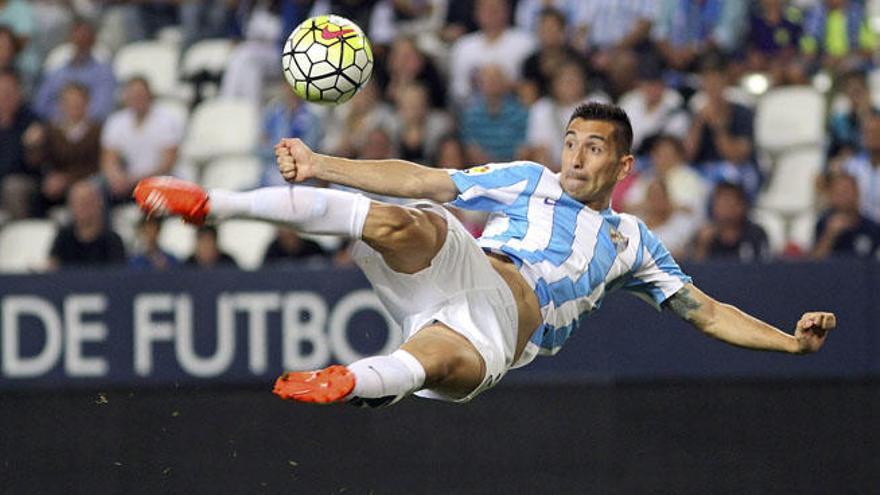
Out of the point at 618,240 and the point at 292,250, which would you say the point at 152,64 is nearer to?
the point at 292,250

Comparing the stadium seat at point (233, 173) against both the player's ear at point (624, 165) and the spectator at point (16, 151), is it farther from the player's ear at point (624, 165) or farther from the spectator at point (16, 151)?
the player's ear at point (624, 165)

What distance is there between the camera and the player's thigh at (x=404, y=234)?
7.01 meters

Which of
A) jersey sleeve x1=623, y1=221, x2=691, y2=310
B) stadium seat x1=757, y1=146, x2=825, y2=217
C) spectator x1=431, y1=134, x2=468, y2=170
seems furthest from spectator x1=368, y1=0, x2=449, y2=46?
jersey sleeve x1=623, y1=221, x2=691, y2=310

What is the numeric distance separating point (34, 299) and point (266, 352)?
1.44 metres

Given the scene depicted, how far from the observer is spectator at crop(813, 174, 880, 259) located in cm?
1156

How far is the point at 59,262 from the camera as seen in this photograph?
1223 cm

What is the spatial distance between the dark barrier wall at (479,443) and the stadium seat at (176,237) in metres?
2.38

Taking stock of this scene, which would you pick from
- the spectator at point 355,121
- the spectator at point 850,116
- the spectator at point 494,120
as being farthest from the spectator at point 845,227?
the spectator at point 355,121

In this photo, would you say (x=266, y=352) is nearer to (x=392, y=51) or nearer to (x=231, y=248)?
(x=231, y=248)

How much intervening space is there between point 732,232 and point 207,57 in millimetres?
4871

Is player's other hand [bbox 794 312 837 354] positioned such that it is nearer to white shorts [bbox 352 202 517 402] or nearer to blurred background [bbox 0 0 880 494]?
white shorts [bbox 352 202 517 402]

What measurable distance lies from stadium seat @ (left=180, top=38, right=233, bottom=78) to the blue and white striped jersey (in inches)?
259

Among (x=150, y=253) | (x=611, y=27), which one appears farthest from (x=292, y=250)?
(x=611, y=27)

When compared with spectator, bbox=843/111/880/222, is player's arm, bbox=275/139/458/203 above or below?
above
